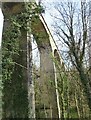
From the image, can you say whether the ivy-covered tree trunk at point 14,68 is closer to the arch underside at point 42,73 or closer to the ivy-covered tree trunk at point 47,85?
the arch underside at point 42,73

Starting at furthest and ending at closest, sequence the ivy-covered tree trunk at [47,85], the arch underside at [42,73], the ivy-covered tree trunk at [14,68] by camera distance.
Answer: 1. the ivy-covered tree trunk at [47,85]
2. the arch underside at [42,73]
3. the ivy-covered tree trunk at [14,68]

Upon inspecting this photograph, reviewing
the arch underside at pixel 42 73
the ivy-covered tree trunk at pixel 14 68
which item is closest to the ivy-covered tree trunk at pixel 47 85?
the arch underside at pixel 42 73

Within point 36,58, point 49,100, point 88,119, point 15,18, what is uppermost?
point 15,18

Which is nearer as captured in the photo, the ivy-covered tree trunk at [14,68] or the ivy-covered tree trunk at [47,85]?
the ivy-covered tree trunk at [14,68]

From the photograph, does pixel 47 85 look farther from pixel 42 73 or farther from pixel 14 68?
pixel 14 68

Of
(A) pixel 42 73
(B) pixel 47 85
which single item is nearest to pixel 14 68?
(A) pixel 42 73

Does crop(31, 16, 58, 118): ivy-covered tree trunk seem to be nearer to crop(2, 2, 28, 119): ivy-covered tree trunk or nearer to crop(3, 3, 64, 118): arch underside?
crop(3, 3, 64, 118): arch underside

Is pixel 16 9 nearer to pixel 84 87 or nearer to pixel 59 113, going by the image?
pixel 84 87

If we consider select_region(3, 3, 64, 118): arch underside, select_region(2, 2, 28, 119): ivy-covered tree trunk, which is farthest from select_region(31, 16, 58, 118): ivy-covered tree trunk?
select_region(2, 2, 28, 119): ivy-covered tree trunk

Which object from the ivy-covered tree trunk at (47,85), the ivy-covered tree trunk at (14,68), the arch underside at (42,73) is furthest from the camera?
the ivy-covered tree trunk at (47,85)

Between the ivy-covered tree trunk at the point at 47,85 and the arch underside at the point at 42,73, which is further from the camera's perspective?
the ivy-covered tree trunk at the point at 47,85

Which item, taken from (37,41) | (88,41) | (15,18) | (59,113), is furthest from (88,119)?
(15,18)

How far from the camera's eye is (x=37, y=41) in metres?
6.18

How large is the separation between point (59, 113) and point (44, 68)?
4.09 feet
